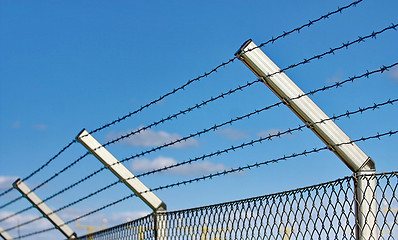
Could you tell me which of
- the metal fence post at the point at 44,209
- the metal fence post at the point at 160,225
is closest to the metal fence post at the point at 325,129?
the metal fence post at the point at 160,225

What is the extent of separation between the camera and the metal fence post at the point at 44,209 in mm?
7273

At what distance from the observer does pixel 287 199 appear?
11.7 feet

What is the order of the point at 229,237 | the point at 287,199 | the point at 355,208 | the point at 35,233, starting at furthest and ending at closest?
the point at 35,233 → the point at 229,237 → the point at 287,199 → the point at 355,208

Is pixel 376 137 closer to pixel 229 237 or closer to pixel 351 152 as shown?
pixel 351 152

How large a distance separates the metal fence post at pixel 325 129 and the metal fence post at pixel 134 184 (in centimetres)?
180

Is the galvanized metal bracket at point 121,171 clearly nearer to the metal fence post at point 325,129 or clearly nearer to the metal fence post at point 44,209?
the metal fence post at point 325,129

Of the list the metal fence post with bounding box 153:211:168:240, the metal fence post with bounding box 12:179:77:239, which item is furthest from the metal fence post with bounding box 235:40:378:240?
the metal fence post with bounding box 12:179:77:239

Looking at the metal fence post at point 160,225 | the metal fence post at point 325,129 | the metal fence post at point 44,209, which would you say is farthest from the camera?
the metal fence post at point 44,209

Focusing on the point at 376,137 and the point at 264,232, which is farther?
the point at 264,232

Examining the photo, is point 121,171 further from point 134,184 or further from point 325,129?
point 325,129

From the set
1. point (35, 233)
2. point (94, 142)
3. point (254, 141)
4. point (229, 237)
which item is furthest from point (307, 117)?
point (35, 233)

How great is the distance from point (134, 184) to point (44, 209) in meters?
2.48

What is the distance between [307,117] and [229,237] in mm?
898

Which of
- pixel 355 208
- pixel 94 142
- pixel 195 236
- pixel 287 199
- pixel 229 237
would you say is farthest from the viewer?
pixel 94 142
